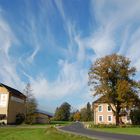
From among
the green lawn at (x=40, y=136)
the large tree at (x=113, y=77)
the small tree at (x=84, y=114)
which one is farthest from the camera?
the small tree at (x=84, y=114)

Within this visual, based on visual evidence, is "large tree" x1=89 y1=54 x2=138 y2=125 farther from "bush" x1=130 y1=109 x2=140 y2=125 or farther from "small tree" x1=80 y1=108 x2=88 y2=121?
"small tree" x1=80 y1=108 x2=88 y2=121

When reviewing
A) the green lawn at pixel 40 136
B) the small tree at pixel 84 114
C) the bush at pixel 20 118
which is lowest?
the green lawn at pixel 40 136

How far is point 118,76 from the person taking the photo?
74.9 metres

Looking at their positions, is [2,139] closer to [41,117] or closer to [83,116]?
[41,117]

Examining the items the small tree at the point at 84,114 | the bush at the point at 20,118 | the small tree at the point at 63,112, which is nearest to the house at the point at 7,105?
the bush at the point at 20,118

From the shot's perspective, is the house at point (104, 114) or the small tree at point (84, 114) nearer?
the house at point (104, 114)

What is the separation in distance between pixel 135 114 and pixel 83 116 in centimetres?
8597

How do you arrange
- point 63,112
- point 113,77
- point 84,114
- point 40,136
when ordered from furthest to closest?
1. point 84,114
2. point 63,112
3. point 113,77
4. point 40,136

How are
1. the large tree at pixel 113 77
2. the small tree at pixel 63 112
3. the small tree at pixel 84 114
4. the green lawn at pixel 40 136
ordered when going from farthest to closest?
the small tree at pixel 84 114
the small tree at pixel 63 112
the large tree at pixel 113 77
the green lawn at pixel 40 136

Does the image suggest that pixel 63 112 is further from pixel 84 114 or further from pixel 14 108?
pixel 14 108

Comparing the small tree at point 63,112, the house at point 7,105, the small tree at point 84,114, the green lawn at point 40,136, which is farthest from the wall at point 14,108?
the small tree at point 84,114

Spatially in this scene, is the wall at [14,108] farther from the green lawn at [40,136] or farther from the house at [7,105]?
the green lawn at [40,136]

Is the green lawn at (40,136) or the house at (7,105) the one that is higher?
the house at (7,105)

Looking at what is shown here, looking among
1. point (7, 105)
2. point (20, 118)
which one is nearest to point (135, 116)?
point (20, 118)
